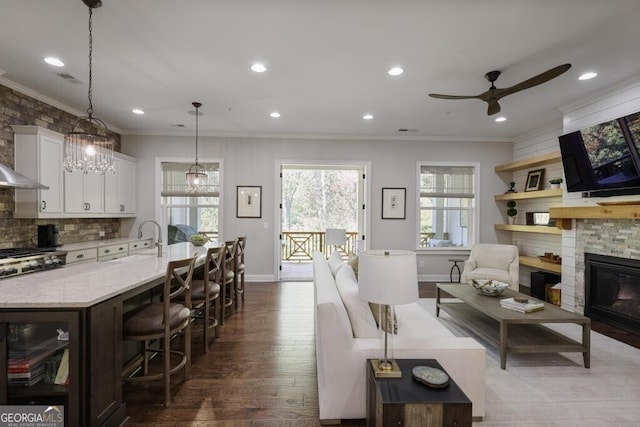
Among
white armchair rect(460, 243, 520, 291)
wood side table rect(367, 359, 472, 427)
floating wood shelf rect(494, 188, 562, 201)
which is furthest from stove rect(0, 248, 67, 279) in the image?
floating wood shelf rect(494, 188, 562, 201)

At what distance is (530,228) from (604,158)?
5.76 feet

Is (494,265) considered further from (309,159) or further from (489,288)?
(309,159)

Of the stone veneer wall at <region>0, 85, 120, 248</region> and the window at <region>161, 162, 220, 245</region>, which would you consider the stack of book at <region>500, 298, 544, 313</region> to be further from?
the stone veneer wall at <region>0, 85, 120, 248</region>

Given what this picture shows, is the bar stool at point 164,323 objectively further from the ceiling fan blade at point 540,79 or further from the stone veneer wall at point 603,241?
the stone veneer wall at point 603,241

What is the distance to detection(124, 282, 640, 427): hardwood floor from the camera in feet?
6.64

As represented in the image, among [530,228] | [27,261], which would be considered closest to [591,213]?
[530,228]

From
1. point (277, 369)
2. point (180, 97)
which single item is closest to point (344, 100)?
point (180, 97)

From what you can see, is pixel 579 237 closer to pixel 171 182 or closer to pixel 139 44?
pixel 139 44

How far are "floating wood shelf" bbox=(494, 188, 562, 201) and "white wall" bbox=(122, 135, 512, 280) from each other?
9.7 inches

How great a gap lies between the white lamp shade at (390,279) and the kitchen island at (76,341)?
1.52m

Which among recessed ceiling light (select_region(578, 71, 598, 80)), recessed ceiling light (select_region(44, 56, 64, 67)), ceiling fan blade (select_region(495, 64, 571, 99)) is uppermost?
recessed ceiling light (select_region(578, 71, 598, 80))

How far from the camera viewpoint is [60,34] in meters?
2.61

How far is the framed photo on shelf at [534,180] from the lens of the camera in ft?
17.2

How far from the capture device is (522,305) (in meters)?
2.83
